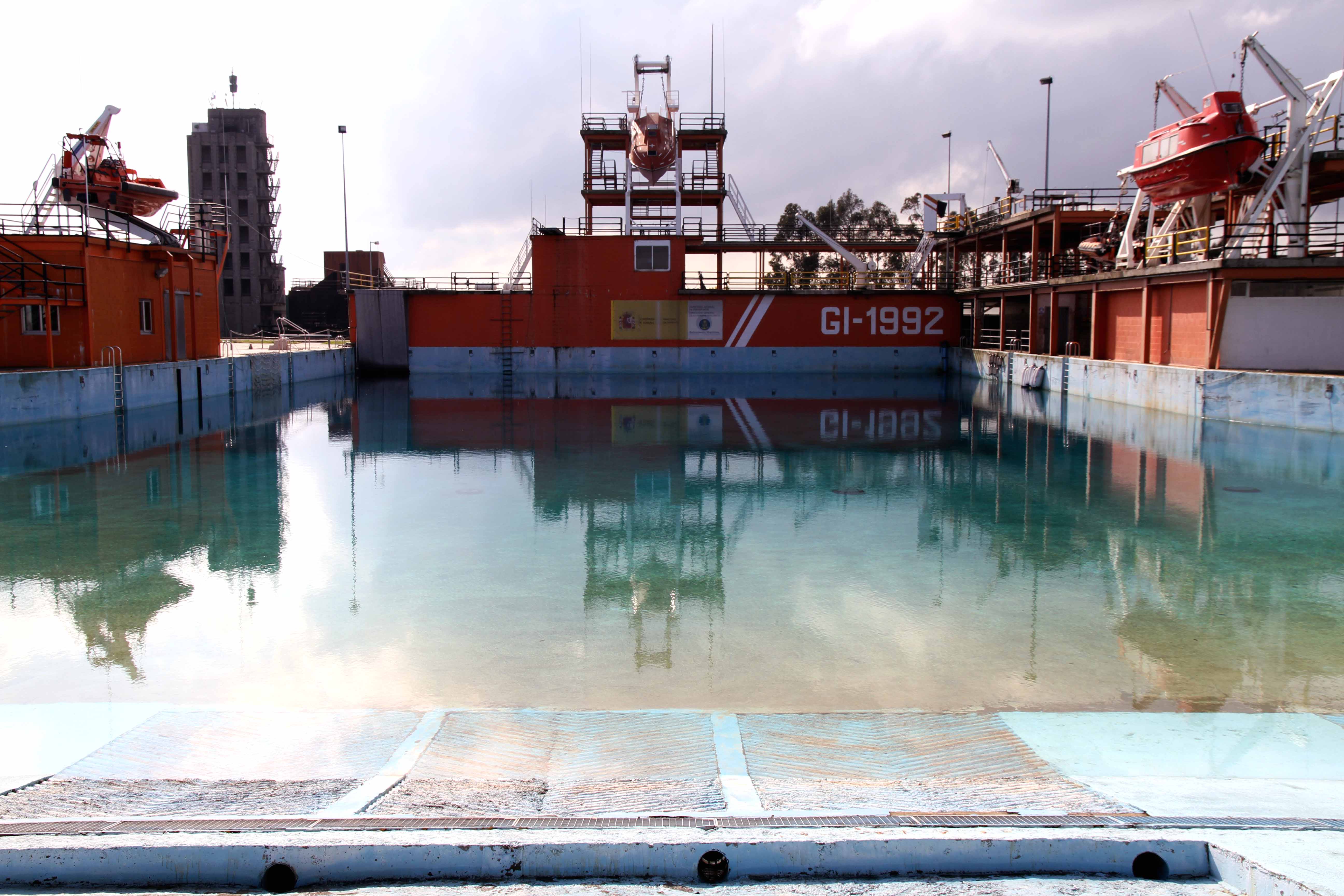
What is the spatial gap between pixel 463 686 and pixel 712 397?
Result: 22758mm

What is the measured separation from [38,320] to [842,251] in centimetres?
2832

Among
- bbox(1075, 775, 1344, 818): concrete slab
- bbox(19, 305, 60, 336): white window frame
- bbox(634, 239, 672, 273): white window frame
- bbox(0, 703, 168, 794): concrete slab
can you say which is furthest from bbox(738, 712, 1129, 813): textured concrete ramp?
bbox(634, 239, 672, 273): white window frame

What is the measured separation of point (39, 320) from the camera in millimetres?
22047

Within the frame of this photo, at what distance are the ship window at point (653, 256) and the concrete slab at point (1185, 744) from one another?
3434 cm

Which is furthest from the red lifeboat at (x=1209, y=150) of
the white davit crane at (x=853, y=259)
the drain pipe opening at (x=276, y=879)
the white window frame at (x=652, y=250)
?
the drain pipe opening at (x=276, y=879)

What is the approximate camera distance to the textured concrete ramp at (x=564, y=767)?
391cm

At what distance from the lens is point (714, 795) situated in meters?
4.05

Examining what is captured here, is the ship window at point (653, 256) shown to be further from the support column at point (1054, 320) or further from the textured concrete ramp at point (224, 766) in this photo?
the textured concrete ramp at point (224, 766)

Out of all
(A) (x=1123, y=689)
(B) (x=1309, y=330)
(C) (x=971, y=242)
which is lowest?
(A) (x=1123, y=689)

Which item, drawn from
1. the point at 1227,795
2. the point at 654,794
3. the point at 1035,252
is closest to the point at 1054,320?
the point at 1035,252

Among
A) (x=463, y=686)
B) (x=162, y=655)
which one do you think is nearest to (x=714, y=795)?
(x=463, y=686)

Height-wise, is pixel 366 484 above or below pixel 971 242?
below

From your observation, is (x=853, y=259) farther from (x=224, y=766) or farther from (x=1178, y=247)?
(x=224, y=766)

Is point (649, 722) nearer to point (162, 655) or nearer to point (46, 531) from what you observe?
point (162, 655)
